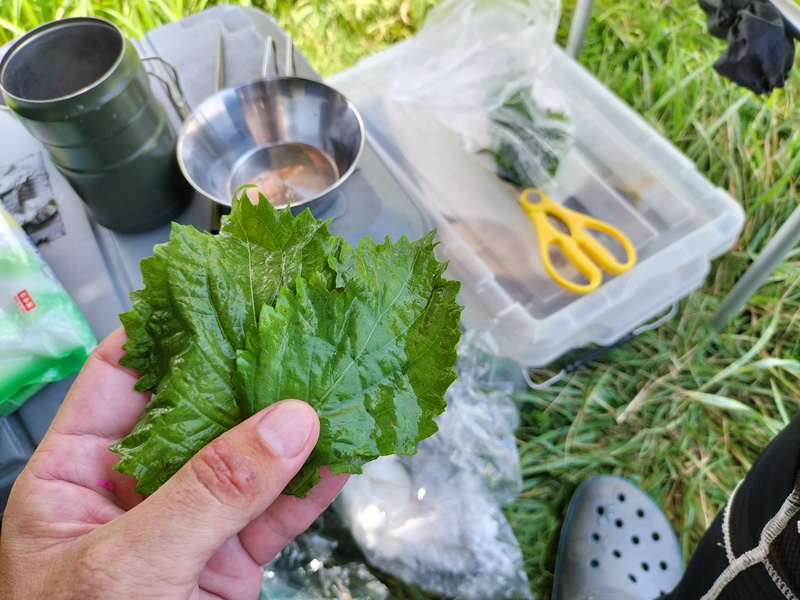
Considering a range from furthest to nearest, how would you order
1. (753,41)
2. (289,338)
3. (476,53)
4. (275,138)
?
(476,53) → (275,138) → (753,41) → (289,338)

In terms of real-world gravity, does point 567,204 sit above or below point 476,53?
below

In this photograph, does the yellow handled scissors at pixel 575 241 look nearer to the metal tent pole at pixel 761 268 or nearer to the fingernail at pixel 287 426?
the metal tent pole at pixel 761 268

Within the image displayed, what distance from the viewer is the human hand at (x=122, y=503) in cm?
78

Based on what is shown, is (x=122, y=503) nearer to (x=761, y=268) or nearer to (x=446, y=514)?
(x=446, y=514)

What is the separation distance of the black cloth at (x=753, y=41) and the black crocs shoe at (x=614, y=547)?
1.10 meters

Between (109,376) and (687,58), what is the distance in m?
2.49

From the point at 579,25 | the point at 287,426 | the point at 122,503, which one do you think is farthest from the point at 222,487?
the point at 579,25

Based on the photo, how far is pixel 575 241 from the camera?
1.85 m

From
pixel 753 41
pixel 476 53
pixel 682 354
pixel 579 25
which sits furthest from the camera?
pixel 579 25

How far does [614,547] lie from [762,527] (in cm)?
71

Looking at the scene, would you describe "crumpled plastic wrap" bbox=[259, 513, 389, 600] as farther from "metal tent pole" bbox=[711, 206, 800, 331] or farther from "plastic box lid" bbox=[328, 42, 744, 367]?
"metal tent pole" bbox=[711, 206, 800, 331]

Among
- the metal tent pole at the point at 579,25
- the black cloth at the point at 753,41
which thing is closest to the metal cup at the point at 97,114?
the black cloth at the point at 753,41

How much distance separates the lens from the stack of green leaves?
0.92m

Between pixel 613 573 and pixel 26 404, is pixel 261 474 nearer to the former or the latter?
pixel 26 404
